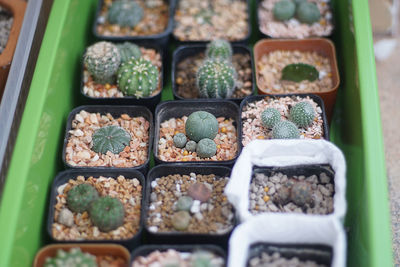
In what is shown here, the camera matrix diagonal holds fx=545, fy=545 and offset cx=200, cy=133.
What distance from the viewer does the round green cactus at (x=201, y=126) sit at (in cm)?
218

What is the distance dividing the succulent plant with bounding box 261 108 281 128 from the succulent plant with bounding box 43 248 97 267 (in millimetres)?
864

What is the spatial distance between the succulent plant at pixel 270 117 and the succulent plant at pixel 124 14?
3.20 ft

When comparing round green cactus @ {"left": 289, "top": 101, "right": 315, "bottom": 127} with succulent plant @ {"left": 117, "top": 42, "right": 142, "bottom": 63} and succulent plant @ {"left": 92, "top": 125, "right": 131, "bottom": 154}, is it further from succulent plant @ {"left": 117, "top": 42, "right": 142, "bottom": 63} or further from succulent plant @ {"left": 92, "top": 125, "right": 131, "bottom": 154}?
succulent plant @ {"left": 117, "top": 42, "right": 142, "bottom": 63}

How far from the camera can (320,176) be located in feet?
6.62

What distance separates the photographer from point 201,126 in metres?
2.17

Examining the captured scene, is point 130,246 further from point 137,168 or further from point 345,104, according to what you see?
point 345,104

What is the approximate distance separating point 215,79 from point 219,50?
0.72 ft

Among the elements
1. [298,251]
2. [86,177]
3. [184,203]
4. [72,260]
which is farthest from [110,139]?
[298,251]

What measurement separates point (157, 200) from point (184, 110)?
0.48 metres

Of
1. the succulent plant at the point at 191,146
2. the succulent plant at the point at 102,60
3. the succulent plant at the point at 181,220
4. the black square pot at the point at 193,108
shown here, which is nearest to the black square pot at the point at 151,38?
the succulent plant at the point at 102,60

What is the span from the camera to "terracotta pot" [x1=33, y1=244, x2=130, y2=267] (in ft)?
6.05

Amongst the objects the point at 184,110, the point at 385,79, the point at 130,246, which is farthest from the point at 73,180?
the point at 385,79

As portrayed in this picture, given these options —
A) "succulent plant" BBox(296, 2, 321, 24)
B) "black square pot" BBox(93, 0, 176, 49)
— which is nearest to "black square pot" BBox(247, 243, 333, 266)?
"black square pot" BBox(93, 0, 176, 49)

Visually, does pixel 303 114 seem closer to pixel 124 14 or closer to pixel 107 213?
pixel 107 213
